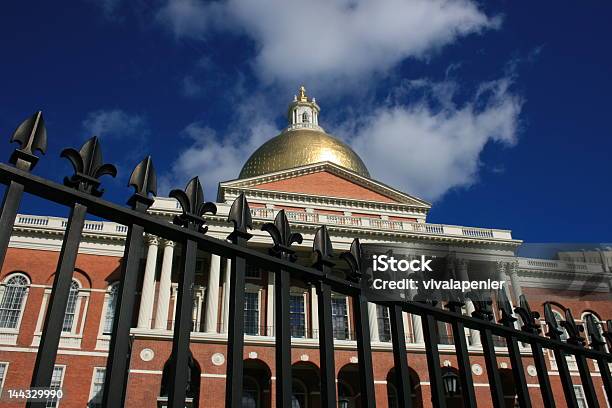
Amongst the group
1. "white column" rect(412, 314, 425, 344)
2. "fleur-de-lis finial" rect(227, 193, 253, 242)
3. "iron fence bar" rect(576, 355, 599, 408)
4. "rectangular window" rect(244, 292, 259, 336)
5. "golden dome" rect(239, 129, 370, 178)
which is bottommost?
"iron fence bar" rect(576, 355, 599, 408)

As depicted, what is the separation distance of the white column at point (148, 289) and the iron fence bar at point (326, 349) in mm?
25499

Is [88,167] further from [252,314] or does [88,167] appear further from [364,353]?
[252,314]

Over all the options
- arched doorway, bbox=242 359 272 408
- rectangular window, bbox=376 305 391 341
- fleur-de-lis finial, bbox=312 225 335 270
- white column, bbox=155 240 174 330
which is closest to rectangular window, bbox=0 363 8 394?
white column, bbox=155 240 174 330

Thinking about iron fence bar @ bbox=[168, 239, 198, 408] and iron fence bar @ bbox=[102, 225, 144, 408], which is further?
iron fence bar @ bbox=[168, 239, 198, 408]

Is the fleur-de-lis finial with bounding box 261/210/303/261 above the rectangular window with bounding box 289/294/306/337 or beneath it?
beneath

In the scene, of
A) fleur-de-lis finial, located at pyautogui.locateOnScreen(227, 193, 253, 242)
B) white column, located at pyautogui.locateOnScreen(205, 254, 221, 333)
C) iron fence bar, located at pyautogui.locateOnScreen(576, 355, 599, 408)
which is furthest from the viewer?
white column, located at pyautogui.locateOnScreen(205, 254, 221, 333)

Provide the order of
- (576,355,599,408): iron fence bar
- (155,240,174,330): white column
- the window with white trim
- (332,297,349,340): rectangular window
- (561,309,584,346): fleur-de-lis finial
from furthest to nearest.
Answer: (332,297,349,340): rectangular window → (155,240,174,330): white column → the window with white trim → (561,309,584,346): fleur-de-lis finial → (576,355,599,408): iron fence bar

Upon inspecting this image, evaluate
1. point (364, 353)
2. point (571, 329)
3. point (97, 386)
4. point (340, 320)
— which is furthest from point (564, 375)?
point (97, 386)

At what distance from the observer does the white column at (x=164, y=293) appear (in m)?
27.0

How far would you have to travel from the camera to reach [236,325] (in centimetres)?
228

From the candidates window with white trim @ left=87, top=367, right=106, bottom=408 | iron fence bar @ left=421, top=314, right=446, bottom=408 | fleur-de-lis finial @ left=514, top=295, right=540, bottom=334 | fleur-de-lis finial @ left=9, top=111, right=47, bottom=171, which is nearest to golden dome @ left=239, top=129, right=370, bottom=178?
window with white trim @ left=87, top=367, right=106, bottom=408

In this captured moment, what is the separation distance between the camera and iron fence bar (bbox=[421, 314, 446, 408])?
276 cm

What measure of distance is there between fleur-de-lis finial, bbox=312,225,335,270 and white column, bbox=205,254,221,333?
2562cm

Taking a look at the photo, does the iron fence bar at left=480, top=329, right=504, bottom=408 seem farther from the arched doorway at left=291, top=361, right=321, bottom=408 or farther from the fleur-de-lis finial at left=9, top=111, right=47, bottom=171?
the arched doorway at left=291, top=361, right=321, bottom=408
